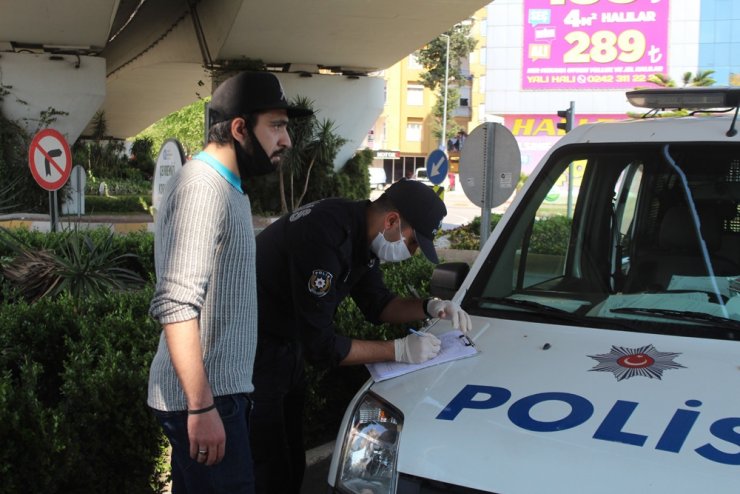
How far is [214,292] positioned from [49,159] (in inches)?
262

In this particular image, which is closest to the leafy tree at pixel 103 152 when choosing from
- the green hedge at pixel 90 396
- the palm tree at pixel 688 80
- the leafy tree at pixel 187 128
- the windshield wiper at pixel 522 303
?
the leafy tree at pixel 187 128

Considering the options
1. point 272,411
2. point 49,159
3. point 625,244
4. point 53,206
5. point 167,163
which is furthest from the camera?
point 53,206

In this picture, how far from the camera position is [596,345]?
276cm

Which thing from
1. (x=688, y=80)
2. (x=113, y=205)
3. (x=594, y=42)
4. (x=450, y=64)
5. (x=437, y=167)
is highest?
(x=450, y=64)

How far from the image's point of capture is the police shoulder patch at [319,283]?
8.89 feet

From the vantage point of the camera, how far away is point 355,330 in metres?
4.82

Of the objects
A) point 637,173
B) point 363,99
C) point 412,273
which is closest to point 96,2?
point 363,99

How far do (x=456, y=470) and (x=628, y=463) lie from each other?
467 mm

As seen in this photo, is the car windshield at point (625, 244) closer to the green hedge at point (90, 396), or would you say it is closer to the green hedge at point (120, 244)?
the green hedge at point (90, 396)

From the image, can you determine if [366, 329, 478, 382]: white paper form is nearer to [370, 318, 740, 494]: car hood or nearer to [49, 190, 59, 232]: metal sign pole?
[370, 318, 740, 494]: car hood

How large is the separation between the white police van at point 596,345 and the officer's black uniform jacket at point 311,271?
27cm

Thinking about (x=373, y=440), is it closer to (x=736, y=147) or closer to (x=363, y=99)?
(x=736, y=147)

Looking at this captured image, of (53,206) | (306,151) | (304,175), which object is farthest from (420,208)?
(304,175)

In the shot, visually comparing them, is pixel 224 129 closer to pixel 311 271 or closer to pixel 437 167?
pixel 311 271
